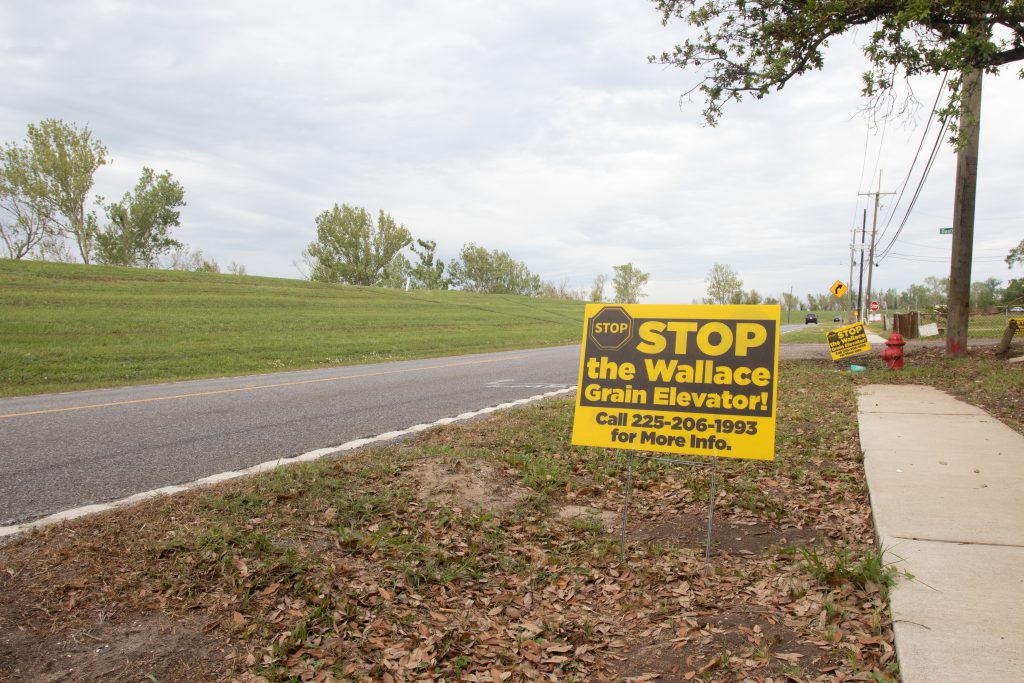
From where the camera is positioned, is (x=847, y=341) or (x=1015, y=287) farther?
(x=1015, y=287)

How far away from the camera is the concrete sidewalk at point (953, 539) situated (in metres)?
2.77

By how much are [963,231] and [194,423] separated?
14.9 metres

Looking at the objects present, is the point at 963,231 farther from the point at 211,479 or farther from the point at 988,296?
the point at 988,296

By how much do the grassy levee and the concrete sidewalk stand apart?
43.0 feet

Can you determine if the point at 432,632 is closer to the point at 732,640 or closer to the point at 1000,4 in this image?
the point at 732,640

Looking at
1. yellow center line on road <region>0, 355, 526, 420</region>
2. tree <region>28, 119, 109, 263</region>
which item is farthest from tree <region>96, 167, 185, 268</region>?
yellow center line on road <region>0, 355, 526, 420</region>

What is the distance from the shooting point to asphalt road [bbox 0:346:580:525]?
17.3 feet

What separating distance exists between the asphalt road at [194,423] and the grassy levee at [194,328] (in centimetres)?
375

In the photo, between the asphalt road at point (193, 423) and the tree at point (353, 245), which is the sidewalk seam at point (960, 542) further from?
the tree at point (353, 245)

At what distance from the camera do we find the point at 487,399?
33.6 feet

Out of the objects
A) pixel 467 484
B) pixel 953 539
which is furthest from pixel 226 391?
pixel 953 539

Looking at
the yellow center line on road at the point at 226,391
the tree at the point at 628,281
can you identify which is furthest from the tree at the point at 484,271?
the yellow center line on road at the point at 226,391

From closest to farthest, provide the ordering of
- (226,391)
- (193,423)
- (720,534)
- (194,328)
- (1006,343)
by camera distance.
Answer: (720,534)
(193,423)
(226,391)
(1006,343)
(194,328)

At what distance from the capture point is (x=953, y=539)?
394cm
